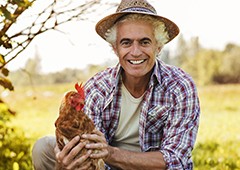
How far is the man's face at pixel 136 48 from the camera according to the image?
3.27m

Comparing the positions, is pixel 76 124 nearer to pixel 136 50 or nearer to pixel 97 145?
pixel 97 145

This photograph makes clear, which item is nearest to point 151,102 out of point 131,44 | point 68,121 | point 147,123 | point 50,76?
point 147,123

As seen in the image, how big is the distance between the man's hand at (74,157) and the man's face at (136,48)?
0.73m

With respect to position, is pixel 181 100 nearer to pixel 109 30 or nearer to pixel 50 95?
pixel 109 30

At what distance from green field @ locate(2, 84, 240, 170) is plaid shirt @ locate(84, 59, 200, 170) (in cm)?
129

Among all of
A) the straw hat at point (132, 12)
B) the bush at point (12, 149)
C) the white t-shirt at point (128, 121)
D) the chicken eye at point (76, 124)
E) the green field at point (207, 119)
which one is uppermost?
the straw hat at point (132, 12)

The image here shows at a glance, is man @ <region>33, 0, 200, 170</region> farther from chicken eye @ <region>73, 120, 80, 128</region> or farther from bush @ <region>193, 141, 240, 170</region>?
bush @ <region>193, 141, 240, 170</region>

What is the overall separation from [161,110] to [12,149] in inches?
125

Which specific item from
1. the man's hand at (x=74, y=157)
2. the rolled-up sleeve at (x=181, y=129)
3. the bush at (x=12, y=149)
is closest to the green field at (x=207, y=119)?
the bush at (x=12, y=149)

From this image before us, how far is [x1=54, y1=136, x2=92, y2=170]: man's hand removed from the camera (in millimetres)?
2742

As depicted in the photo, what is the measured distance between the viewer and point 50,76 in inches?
602

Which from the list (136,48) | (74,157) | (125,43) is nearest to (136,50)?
(136,48)

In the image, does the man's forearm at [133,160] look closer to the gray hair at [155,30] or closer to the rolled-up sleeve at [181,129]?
the rolled-up sleeve at [181,129]

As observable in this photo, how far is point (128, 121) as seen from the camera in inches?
139
